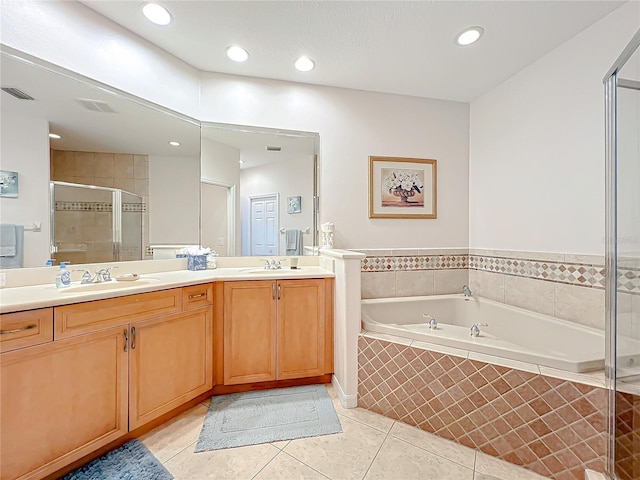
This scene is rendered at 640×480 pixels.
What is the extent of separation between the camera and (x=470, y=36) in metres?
1.92

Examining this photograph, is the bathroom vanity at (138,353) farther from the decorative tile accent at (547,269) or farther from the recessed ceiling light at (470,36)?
the recessed ceiling light at (470,36)

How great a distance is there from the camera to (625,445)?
1.23 metres

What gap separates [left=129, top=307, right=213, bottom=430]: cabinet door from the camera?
5.00ft

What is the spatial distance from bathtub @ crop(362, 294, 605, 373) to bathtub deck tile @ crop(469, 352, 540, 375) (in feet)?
0.08

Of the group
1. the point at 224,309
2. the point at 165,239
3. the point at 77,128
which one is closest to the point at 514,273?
the point at 224,309

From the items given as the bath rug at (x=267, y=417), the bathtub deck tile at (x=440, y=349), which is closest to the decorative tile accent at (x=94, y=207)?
the bath rug at (x=267, y=417)

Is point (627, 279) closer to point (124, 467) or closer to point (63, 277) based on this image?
point (124, 467)

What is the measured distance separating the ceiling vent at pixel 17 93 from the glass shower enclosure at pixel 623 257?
3.09 m

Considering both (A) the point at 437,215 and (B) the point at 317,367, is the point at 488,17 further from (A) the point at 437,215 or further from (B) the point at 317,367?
(B) the point at 317,367

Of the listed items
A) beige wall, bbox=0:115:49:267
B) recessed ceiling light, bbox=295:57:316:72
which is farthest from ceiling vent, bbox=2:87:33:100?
recessed ceiling light, bbox=295:57:316:72

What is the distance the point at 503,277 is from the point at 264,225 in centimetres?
221

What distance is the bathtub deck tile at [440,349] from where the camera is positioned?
1595mm

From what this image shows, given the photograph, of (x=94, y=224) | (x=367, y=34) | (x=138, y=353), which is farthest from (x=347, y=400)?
(x=367, y=34)

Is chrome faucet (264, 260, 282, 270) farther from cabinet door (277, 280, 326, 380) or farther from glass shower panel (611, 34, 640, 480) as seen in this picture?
glass shower panel (611, 34, 640, 480)
